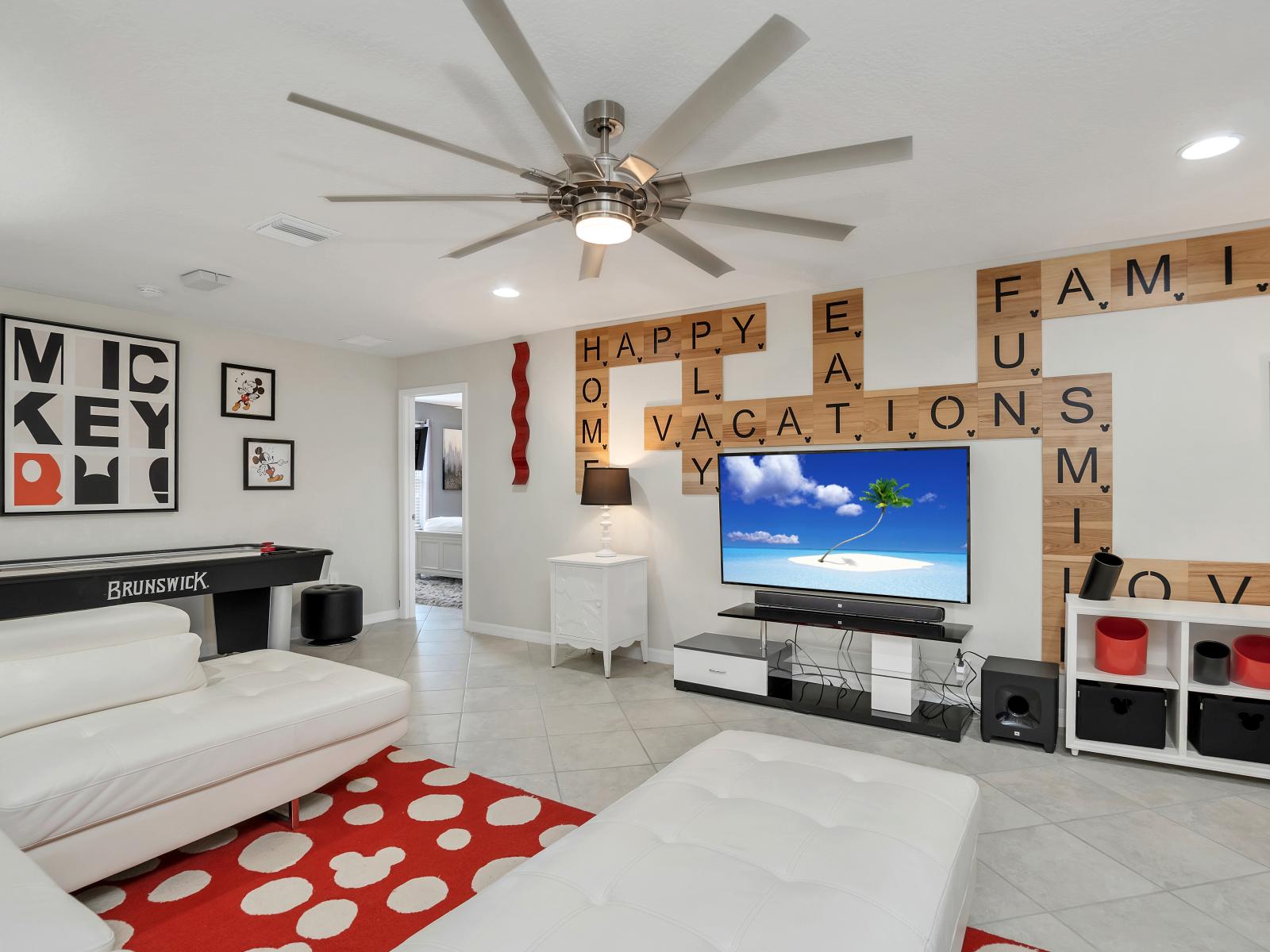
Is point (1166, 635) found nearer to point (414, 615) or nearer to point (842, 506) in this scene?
point (842, 506)

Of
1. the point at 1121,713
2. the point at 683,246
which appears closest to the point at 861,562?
the point at 1121,713

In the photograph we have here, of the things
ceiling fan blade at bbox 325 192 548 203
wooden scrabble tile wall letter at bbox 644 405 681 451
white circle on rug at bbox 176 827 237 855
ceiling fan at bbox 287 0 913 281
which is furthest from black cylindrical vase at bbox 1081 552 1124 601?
white circle on rug at bbox 176 827 237 855

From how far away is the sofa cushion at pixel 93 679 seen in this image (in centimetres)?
207

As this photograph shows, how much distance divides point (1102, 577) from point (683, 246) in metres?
2.35

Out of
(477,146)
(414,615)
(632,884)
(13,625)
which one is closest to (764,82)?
(477,146)

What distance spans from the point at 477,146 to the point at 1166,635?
3.75 m

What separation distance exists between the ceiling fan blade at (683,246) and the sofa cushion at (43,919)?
2.23 m

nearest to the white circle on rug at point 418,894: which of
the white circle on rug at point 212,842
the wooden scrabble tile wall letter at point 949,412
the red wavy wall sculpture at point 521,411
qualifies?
the white circle on rug at point 212,842

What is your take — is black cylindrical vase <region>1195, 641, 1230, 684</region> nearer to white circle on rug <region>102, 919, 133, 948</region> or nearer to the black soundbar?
the black soundbar

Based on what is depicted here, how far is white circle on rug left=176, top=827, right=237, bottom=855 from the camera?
7.51 feet

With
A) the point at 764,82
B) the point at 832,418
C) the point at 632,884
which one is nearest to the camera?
the point at 632,884

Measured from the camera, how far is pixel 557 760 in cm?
302

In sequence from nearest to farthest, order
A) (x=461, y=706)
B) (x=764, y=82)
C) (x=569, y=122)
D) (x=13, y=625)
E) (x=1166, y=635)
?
(x=569, y=122)
(x=764, y=82)
(x=13, y=625)
(x=1166, y=635)
(x=461, y=706)

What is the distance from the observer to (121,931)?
→ 1.86 meters
